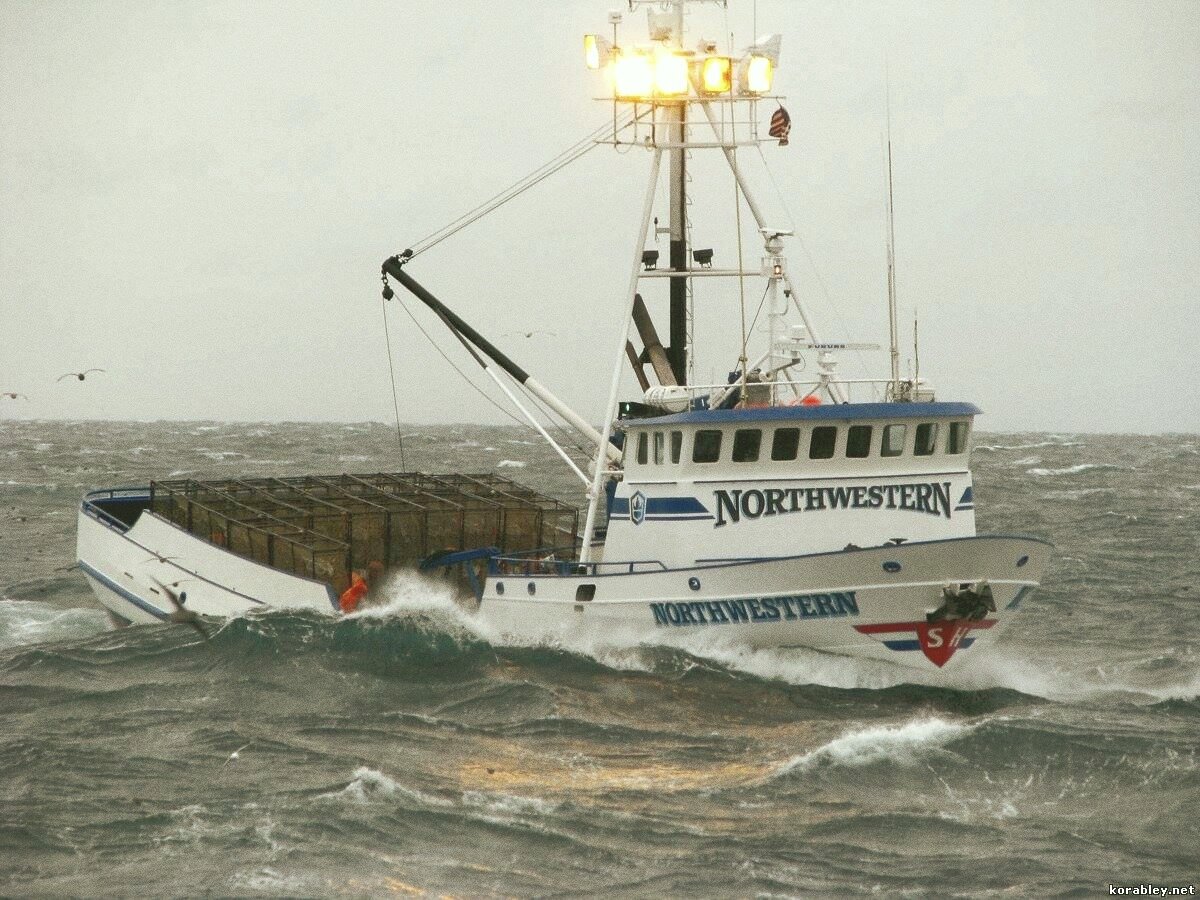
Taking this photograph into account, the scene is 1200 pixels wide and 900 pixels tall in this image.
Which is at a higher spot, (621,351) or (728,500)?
Result: (621,351)

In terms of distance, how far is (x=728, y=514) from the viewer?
71.8 feet

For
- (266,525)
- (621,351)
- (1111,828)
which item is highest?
(621,351)

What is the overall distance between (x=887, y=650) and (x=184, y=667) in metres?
11.4

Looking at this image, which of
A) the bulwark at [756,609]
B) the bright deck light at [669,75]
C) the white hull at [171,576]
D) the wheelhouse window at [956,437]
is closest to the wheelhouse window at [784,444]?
the bulwark at [756,609]

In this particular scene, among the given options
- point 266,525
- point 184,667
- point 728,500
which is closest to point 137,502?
point 266,525

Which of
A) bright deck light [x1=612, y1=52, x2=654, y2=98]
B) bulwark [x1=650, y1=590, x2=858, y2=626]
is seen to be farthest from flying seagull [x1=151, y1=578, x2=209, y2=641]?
bright deck light [x1=612, y1=52, x2=654, y2=98]

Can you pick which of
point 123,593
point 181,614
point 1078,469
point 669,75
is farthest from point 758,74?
point 1078,469

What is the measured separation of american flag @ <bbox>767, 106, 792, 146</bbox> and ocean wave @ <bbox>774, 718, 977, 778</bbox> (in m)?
9.38

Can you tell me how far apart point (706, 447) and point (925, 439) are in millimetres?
3365

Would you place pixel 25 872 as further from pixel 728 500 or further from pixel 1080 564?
pixel 1080 564

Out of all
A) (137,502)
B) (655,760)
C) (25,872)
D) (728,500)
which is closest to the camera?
(25,872)

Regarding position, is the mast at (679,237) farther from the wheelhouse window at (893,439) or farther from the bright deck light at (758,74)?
Answer: the wheelhouse window at (893,439)

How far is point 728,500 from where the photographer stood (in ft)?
71.8

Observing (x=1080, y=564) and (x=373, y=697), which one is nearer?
(x=373, y=697)
